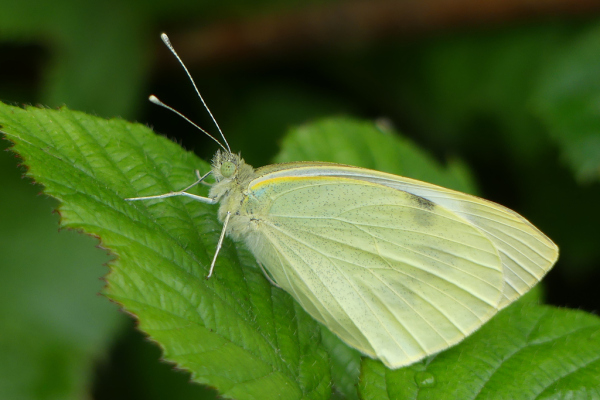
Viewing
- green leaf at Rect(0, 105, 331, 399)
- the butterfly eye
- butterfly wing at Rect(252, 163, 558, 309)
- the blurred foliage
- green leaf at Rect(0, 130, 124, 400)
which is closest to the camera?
green leaf at Rect(0, 105, 331, 399)

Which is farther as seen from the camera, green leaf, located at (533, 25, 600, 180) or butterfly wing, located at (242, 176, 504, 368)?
green leaf, located at (533, 25, 600, 180)

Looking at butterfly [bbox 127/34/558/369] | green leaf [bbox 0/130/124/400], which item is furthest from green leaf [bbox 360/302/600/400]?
green leaf [bbox 0/130/124/400]

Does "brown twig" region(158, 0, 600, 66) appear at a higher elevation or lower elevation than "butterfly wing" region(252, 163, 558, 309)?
higher

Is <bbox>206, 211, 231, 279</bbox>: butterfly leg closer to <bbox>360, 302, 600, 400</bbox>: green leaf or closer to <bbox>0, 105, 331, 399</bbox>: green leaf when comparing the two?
<bbox>0, 105, 331, 399</bbox>: green leaf

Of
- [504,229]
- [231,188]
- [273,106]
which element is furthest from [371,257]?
[273,106]

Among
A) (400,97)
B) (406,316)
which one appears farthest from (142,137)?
(400,97)

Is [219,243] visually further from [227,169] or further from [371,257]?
[371,257]

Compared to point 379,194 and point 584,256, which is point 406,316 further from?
point 584,256
